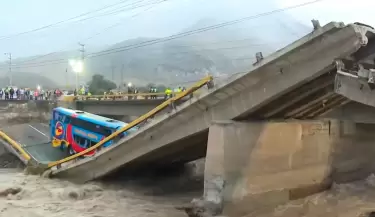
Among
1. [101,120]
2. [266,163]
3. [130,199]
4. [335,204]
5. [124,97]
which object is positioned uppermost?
[124,97]

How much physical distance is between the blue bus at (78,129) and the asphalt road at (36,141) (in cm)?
43

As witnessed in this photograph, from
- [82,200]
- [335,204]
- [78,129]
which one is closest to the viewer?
[82,200]

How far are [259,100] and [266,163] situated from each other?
2446 mm

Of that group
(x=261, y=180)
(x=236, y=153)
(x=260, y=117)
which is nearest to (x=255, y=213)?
(x=261, y=180)

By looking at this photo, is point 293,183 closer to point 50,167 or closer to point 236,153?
point 236,153

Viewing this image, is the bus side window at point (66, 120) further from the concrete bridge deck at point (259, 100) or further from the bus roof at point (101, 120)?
the concrete bridge deck at point (259, 100)

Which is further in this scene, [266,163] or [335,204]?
[335,204]

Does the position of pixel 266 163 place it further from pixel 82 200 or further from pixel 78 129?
pixel 78 129

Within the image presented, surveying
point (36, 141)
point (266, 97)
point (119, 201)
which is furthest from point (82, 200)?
point (36, 141)

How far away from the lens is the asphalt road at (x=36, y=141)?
21031 millimetres

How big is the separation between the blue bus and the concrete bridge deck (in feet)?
9.46

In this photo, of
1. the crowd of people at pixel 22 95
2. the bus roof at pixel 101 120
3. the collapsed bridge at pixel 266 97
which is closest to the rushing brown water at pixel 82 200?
the collapsed bridge at pixel 266 97

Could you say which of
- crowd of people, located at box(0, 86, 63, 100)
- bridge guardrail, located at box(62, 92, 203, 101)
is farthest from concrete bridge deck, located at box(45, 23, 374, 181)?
crowd of people, located at box(0, 86, 63, 100)

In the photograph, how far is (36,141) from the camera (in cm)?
2569
